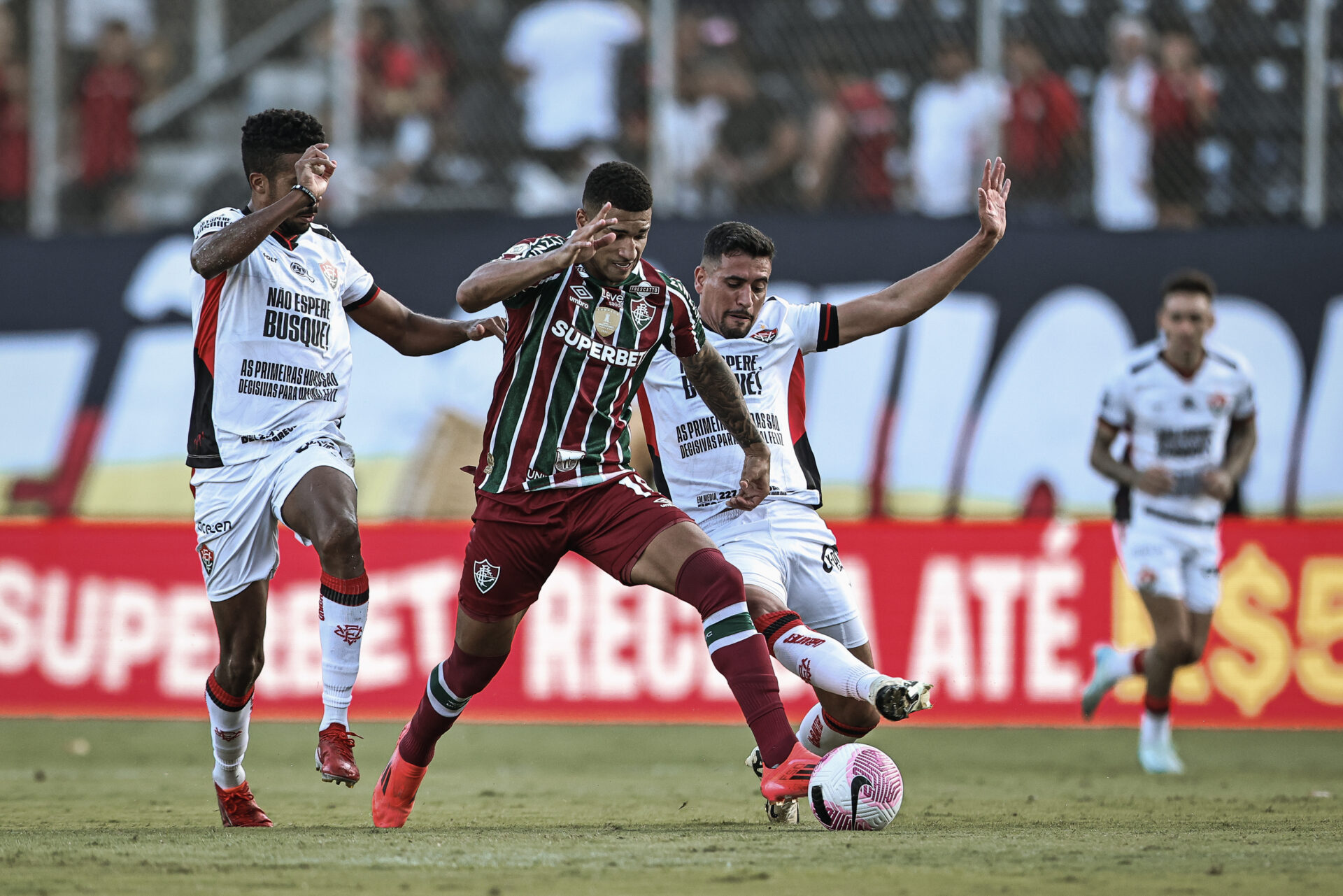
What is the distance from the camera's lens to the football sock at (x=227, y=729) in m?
6.35

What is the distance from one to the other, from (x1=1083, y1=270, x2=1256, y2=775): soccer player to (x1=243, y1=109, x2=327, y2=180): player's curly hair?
550 centimetres

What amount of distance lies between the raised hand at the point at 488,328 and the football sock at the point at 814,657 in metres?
1.45

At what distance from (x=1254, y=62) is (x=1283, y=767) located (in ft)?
20.4

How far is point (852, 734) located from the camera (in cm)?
662

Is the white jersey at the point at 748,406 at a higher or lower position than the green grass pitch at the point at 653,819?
higher

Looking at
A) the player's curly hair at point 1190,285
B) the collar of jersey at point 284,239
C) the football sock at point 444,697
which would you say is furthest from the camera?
the player's curly hair at point 1190,285

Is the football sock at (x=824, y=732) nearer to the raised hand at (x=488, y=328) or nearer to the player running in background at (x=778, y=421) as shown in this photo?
the player running in background at (x=778, y=421)

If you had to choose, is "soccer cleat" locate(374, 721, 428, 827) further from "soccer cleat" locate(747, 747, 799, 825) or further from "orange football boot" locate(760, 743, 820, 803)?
"orange football boot" locate(760, 743, 820, 803)

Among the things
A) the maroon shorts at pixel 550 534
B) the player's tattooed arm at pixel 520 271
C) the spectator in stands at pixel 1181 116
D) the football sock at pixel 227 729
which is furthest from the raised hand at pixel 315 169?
the spectator in stands at pixel 1181 116

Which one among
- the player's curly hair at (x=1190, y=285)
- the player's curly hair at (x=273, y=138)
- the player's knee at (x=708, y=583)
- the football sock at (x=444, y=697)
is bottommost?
the football sock at (x=444, y=697)

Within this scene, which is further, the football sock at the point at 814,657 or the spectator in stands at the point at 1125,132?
the spectator in stands at the point at 1125,132

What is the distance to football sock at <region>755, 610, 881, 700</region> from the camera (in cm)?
565

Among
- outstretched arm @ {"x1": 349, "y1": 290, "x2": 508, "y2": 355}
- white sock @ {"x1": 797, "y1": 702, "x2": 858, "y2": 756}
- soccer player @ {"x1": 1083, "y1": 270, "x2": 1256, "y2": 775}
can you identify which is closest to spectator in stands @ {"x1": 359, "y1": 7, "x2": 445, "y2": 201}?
soccer player @ {"x1": 1083, "y1": 270, "x2": 1256, "y2": 775}

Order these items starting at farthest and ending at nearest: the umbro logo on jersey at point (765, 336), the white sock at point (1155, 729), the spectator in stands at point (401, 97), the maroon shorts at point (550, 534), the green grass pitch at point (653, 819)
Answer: the spectator in stands at point (401, 97) < the white sock at point (1155, 729) < the umbro logo on jersey at point (765, 336) < the maroon shorts at point (550, 534) < the green grass pitch at point (653, 819)
